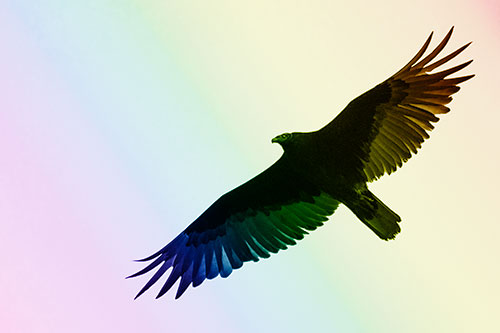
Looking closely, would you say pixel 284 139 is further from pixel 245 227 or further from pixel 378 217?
pixel 245 227

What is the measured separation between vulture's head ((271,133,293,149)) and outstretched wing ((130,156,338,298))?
1.85ft

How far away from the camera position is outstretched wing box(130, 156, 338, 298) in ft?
23.9

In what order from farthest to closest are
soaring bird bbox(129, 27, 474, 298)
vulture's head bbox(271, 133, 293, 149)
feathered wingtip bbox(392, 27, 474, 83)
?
vulture's head bbox(271, 133, 293, 149), soaring bird bbox(129, 27, 474, 298), feathered wingtip bbox(392, 27, 474, 83)

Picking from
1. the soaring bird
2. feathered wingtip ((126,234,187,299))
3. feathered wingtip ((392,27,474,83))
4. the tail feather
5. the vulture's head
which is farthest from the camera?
feathered wingtip ((126,234,187,299))

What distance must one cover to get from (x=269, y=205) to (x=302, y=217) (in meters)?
0.43

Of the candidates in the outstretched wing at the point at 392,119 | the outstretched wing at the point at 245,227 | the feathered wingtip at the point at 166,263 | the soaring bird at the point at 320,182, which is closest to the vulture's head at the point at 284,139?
the soaring bird at the point at 320,182

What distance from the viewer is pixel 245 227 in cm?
759

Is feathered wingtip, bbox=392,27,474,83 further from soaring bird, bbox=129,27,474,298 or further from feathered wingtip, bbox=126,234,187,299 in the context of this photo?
feathered wingtip, bbox=126,234,187,299

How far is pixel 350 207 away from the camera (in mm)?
6684

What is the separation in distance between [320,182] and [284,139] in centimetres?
72

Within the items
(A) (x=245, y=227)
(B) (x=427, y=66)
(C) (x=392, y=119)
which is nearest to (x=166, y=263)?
(A) (x=245, y=227)

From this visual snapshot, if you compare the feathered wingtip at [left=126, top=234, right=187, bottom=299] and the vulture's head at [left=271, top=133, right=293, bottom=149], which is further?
the feathered wingtip at [left=126, top=234, right=187, bottom=299]

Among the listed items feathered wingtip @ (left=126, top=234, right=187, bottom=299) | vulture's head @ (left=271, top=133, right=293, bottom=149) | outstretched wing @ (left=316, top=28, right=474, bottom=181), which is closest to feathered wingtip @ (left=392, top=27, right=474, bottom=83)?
outstretched wing @ (left=316, top=28, right=474, bottom=181)

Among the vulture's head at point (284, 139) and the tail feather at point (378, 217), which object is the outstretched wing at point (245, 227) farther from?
the tail feather at point (378, 217)
